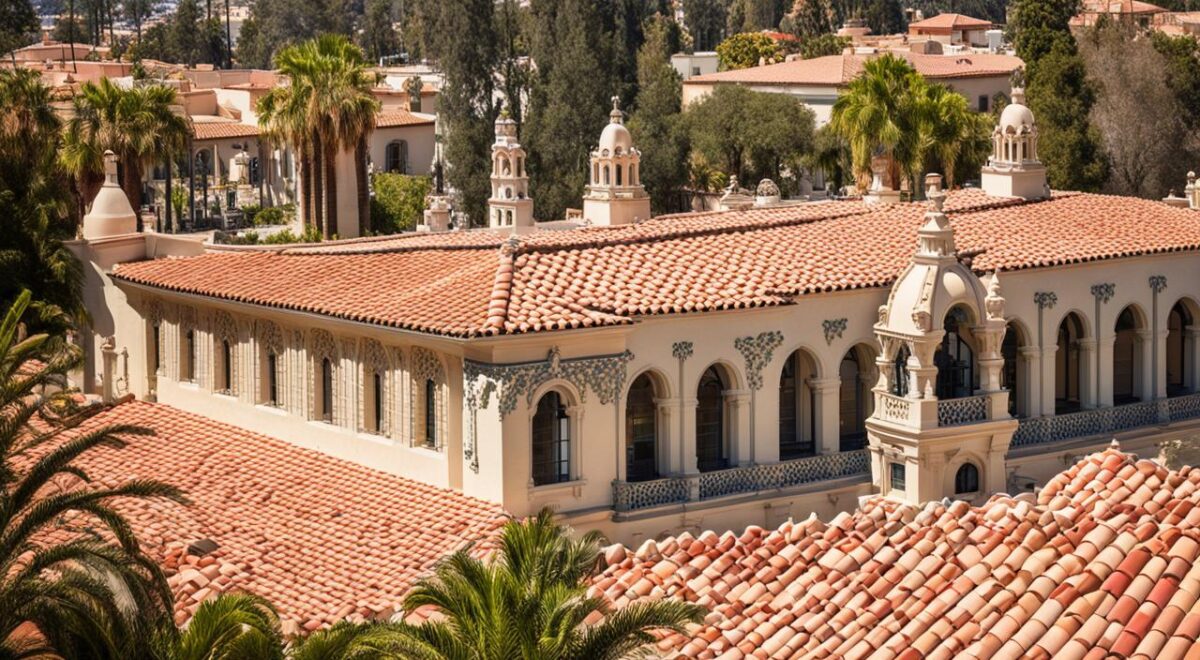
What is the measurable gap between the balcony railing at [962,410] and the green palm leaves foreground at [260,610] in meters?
11.0

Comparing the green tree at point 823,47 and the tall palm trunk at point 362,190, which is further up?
the green tree at point 823,47

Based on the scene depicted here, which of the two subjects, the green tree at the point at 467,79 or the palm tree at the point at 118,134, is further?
the green tree at the point at 467,79

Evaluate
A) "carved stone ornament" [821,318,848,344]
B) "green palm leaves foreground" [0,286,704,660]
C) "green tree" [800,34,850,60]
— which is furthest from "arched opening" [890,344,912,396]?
"green tree" [800,34,850,60]

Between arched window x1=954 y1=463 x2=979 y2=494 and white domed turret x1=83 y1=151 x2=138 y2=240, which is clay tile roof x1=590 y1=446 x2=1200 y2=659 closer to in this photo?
Result: arched window x1=954 y1=463 x2=979 y2=494

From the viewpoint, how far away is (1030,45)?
260 ft

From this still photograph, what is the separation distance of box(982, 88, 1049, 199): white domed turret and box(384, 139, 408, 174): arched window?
45.0m

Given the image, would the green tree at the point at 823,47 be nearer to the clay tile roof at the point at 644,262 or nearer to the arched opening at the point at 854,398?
the clay tile roof at the point at 644,262

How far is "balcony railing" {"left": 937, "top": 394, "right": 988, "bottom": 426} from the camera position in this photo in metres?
33.6

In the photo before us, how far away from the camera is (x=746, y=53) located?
12675 cm

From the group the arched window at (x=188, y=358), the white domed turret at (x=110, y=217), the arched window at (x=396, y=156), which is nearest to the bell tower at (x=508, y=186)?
the white domed turret at (x=110, y=217)

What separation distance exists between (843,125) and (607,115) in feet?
67.7

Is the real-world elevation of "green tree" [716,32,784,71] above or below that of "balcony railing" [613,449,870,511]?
above

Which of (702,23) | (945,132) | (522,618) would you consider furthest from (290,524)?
(702,23)

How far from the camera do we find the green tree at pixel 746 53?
→ 12600 cm
